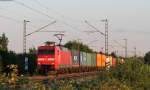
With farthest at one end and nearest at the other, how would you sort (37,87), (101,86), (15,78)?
(101,86) → (37,87) → (15,78)

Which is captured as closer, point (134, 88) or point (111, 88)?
point (111, 88)

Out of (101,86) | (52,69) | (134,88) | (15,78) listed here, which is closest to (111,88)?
(101,86)

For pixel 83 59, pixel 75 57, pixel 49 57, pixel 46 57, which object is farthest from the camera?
pixel 83 59

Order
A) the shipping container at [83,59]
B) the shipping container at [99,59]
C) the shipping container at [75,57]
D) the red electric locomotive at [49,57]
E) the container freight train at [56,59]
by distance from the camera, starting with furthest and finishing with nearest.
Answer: the shipping container at [99,59], the shipping container at [83,59], the shipping container at [75,57], the container freight train at [56,59], the red electric locomotive at [49,57]

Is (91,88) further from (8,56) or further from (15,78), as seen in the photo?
(8,56)

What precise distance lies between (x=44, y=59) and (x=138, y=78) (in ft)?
93.1

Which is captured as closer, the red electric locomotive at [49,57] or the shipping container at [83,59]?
the red electric locomotive at [49,57]

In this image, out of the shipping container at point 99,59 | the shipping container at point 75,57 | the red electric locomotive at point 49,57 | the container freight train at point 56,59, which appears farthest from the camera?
the shipping container at point 99,59

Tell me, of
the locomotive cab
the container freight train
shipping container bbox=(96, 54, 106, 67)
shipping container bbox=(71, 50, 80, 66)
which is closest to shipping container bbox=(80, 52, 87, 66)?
shipping container bbox=(71, 50, 80, 66)

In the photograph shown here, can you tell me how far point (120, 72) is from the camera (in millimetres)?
26594

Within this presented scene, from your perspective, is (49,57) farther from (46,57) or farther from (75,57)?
(75,57)

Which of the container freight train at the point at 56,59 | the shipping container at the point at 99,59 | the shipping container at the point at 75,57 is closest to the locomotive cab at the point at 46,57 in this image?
the container freight train at the point at 56,59

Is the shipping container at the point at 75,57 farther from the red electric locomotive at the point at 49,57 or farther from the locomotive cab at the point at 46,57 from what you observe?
the locomotive cab at the point at 46,57

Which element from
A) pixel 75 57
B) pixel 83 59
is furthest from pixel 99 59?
pixel 75 57
